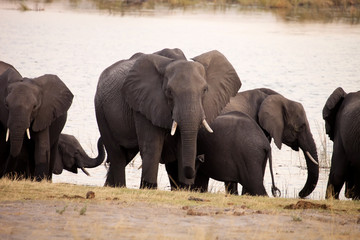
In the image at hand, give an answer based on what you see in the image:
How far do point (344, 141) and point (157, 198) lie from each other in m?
4.08

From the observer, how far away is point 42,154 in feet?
40.8

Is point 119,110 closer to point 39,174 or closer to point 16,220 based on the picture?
point 39,174

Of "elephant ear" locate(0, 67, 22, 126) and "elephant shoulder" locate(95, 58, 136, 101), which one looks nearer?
"elephant ear" locate(0, 67, 22, 126)

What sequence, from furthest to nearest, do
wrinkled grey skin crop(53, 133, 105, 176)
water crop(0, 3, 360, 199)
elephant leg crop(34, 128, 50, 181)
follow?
1. water crop(0, 3, 360, 199)
2. wrinkled grey skin crop(53, 133, 105, 176)
3. elephant leg crop(34, 128, 50, 181)

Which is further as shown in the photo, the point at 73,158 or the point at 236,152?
the point at 73,158

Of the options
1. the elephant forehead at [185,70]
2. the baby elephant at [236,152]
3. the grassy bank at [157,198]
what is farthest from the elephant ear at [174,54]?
the grassy bank at [157,198]

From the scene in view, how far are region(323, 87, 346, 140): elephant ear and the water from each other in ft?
6.25

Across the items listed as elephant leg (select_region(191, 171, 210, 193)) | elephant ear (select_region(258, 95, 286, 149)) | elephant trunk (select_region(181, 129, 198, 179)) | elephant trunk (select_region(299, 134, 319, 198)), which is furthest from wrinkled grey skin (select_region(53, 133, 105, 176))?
elephant trunk (select_region(181, 129, 198, 179))

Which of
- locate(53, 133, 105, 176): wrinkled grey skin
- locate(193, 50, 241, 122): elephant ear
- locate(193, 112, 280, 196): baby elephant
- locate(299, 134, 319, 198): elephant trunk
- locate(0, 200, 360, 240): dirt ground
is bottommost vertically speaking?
locate(53, 133, 105, 176): wrinkled grey skin

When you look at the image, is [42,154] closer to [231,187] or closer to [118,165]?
[118,165]

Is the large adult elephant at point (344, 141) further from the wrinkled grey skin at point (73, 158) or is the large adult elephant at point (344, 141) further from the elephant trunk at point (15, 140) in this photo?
the elephant trunk at point (15, 140)

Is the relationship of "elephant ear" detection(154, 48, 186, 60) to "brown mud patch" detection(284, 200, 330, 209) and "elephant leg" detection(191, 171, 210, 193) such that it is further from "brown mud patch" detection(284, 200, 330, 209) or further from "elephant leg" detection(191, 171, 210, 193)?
"brown mud patch" detection(284, 200, 330, 209)

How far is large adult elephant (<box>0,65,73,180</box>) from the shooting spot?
11.9m

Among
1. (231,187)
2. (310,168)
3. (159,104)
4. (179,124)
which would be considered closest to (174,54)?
(159,104)
